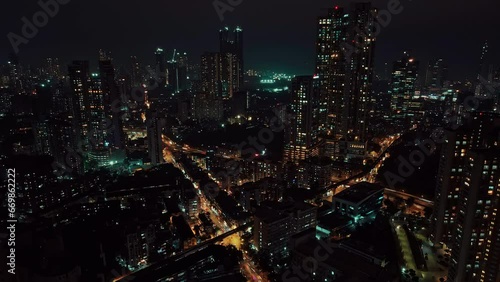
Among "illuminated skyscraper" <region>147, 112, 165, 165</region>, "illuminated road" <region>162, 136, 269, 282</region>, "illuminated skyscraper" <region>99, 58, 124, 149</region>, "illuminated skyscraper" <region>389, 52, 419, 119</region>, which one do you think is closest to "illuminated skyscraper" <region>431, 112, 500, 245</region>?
"illuminated road" <region>162, 136, 269, 282</region>

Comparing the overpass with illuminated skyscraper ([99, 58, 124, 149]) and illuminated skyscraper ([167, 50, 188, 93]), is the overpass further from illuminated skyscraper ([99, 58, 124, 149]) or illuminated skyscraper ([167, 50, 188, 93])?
illuminated skyscraper ([167, 50, 188, 93])

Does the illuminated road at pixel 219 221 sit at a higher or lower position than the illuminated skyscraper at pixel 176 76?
lower

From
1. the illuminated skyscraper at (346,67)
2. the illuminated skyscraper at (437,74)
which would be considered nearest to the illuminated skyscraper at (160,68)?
the illuminated skyscraper at (346,67)

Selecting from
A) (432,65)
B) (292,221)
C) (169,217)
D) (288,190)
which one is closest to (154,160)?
(169,217)

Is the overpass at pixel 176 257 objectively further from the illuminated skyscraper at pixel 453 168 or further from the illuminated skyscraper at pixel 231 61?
the illuminated skyscraper at pixel 231 61

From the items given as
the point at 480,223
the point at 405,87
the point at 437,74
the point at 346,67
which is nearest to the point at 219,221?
the point at 480,223
